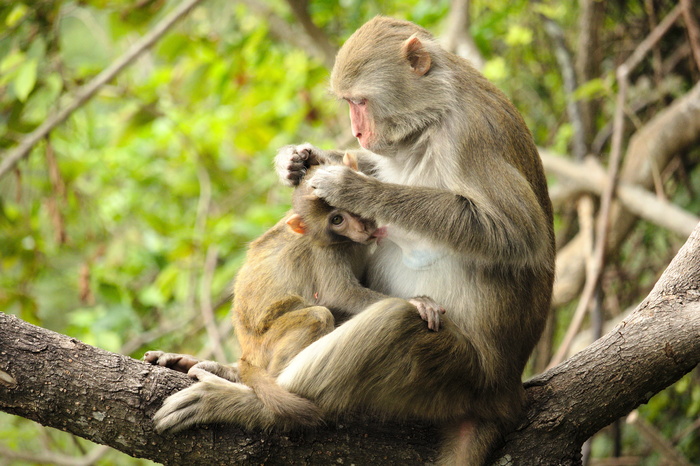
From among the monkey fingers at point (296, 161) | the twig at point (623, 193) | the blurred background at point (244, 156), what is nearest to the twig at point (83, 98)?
the blurred background at point (244, 156)

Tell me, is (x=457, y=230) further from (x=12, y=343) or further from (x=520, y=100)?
(x=520, y=100)

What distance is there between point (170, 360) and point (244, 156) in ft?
20.9

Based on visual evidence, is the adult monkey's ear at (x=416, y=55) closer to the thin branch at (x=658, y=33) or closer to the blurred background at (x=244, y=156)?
the blurred background at (x=244, y=156)

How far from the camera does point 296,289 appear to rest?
4.07m

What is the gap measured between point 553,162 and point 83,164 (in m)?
5.25

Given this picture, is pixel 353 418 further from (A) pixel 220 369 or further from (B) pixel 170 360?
(B) pixel 170 360

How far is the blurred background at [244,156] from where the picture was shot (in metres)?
6.89

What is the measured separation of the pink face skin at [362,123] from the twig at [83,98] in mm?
3343

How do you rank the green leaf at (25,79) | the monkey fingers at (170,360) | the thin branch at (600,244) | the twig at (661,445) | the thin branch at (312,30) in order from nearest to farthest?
the monkey fingers at (170,360)
the green leaf at (25,79)
the thin branch at (600,244)
the twig at (661,445)
the thin branch at (312,30)

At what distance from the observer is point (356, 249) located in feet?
14.1

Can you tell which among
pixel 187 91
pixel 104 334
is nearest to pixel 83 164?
pixel 187 91

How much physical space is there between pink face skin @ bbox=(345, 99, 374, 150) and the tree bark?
5.22 ft

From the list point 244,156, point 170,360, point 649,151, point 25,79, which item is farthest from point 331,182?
point 244,156

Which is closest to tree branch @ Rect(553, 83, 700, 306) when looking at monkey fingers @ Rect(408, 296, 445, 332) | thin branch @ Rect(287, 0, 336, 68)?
thin branch @ Rect(287, 0, 336, 68)
